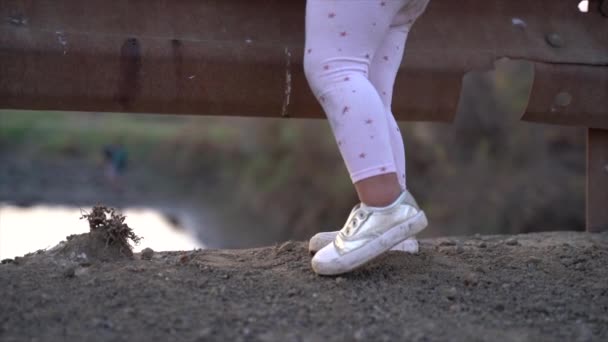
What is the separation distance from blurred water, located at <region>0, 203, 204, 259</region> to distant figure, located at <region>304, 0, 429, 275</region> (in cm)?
832

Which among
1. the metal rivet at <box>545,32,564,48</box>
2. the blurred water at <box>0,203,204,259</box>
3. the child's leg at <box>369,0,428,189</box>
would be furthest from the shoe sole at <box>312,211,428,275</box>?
the blurred water at <box>0,203,204,259</box>

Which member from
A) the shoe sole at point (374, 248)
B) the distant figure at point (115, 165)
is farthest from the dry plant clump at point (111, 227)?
the distant figure at point (115, 165)

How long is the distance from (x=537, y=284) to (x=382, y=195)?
0.54m

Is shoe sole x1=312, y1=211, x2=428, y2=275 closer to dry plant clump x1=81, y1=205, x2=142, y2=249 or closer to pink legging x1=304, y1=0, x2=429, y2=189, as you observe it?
pink legging x1=304, y1=0, x2=429, y2=189

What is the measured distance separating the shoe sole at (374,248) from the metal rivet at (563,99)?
1.09m

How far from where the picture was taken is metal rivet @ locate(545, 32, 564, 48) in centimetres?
281

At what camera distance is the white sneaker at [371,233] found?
1.92 metres

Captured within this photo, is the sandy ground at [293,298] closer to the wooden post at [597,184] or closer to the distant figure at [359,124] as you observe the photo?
the distant figure at [359,124]

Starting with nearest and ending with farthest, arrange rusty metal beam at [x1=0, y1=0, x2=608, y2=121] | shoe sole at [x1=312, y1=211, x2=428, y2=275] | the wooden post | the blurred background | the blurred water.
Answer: shoe sole at [x1=312, y1=211, x2=428, y2=275] < rusty metal beam at [x1=0, y1=0, x2=608, y2=121] < the wooden post < the blurred background < the blurred water

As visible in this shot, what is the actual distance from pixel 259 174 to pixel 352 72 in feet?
50.4

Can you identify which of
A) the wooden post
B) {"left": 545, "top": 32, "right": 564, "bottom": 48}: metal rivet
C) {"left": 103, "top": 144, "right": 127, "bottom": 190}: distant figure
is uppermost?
{"left": 103, "top": 144, "right": 127, "bottom": 190}: distant figure

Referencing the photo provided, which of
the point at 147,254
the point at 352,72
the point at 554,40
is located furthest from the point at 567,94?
the point at 147,254

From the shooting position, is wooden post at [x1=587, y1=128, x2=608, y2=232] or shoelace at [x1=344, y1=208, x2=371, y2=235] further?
wooden post at [x1=587, y1=128, x2=608, y2=232]

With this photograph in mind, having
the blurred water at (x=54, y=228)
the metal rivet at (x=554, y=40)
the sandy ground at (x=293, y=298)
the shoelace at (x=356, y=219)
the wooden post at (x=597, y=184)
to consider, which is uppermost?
the blurred water at (x=54, y=228)
